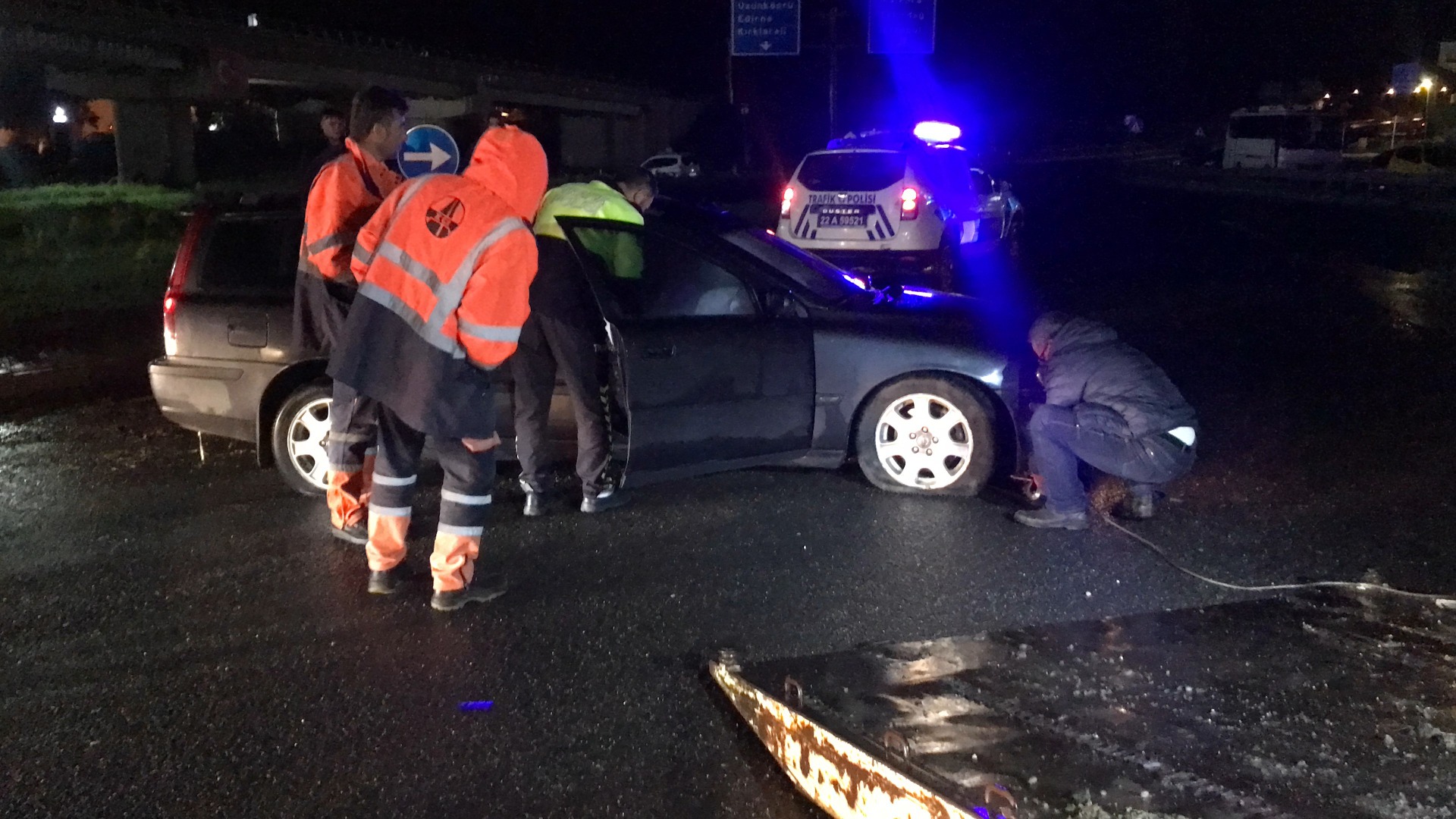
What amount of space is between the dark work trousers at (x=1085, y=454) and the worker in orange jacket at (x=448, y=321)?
245 cm

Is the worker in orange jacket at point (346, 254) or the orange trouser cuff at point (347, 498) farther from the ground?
the worker in orange jacket at point (346, 254)

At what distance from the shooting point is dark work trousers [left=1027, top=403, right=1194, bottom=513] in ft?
17.8

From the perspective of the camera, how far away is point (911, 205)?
12.6 meters

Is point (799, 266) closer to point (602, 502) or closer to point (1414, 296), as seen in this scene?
point (602, 502)

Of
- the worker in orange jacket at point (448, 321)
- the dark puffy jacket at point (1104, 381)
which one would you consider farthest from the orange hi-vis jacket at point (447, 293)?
the dark puffy jacket at point (1104, 381)

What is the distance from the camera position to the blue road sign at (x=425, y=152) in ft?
26.1

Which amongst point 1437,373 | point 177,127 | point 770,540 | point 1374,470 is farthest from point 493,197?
point 177,127

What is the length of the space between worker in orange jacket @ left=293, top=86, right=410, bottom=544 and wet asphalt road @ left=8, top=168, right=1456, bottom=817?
0.36m

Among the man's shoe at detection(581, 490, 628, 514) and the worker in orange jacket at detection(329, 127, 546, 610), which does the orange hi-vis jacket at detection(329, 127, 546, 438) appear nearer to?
the worker in orange jacket at detection(329, 127, 546, 610)

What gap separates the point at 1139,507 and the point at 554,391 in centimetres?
275

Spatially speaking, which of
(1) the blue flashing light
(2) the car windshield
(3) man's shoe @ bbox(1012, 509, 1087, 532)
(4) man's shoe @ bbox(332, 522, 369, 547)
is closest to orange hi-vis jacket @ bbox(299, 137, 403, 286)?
(4) man's shoe @ bbox(332, 522, 369, 547)

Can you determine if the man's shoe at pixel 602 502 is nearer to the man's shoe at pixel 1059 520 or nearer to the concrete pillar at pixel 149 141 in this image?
the man's shoe at pixel 1059 520

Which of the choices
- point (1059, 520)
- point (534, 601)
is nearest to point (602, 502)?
Result: point (534, 601)

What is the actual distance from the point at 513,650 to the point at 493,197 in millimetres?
1584
